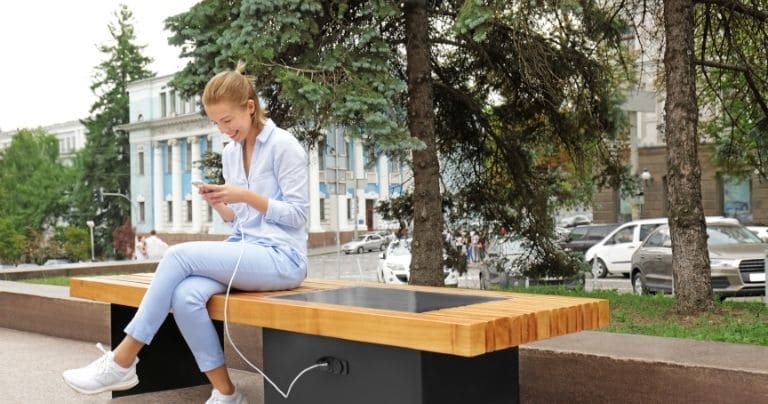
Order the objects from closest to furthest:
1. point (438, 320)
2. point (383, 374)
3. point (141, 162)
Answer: point (438, 320) < point (383, 374) < point (141, 162)

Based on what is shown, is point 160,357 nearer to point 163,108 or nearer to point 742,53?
point 742,53

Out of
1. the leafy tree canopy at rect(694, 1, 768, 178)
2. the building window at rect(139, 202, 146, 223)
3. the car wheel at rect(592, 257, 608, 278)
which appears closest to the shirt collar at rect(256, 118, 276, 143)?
the leafy tree canopy at rect(694, 1, 768, 178)

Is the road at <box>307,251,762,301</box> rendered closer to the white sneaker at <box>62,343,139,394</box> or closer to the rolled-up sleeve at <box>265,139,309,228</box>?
the rolled-up sleeve at <box>265,139,309,228</box>

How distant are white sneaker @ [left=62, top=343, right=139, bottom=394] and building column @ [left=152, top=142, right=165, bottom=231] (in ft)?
210

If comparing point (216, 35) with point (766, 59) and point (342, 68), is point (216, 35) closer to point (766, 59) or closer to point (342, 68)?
point (342, 68)

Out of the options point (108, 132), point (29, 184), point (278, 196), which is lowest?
point (278, 196)

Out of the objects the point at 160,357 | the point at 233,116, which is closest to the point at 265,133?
the point at 233,116

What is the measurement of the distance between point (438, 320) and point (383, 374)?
1.64 ft

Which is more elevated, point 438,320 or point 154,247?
point 438,320

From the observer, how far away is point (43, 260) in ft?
164

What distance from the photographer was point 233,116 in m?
4.12

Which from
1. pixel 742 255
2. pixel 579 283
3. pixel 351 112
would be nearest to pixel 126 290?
pixel 351 112

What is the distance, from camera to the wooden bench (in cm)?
305

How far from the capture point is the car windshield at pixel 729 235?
14.9 m
